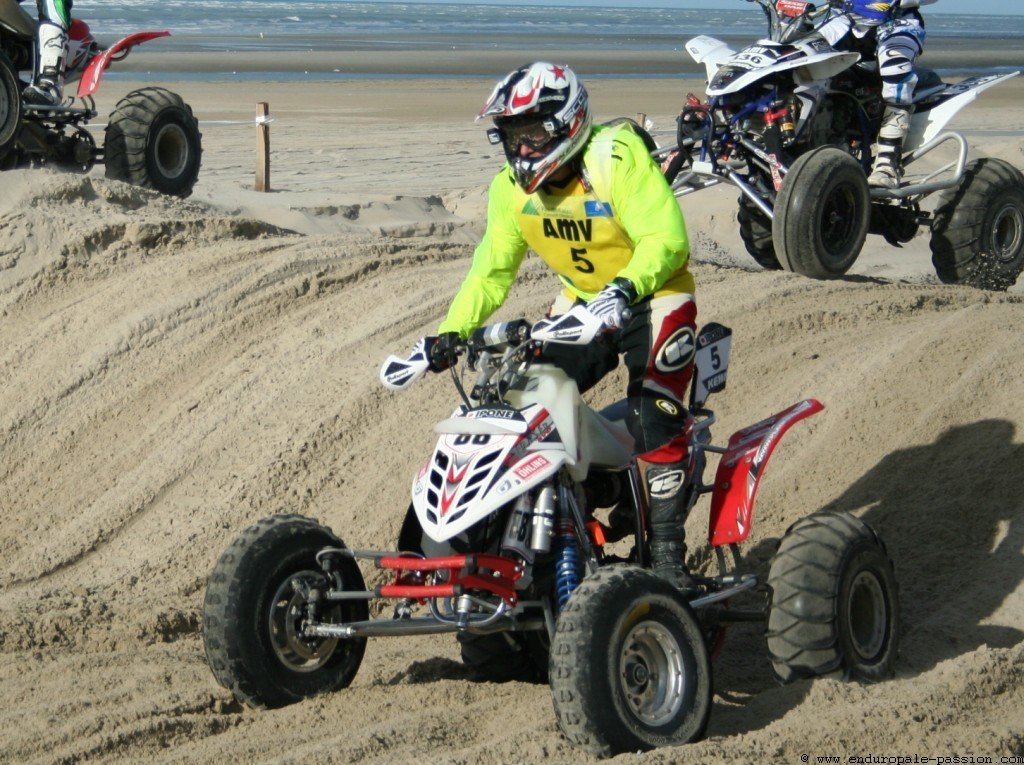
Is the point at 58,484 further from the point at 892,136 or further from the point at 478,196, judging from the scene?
the point at 478,196

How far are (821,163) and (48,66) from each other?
664 centimetres

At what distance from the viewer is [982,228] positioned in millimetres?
10742

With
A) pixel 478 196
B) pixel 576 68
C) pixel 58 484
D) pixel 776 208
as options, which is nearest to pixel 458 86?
pixel 576 68

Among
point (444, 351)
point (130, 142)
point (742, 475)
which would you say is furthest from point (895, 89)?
point (444, 351)

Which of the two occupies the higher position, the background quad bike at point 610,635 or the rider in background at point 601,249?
the rider in background at point 601,249

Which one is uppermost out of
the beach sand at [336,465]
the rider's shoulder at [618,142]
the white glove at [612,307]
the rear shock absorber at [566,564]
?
the rider's shoulder at [618,142]

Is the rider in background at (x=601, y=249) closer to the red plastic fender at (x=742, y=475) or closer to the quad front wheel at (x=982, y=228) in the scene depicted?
the red plastic fender at (x=742, y=475)

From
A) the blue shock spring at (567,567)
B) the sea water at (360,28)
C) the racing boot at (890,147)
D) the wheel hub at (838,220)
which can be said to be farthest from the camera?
the sea water at (360,28)

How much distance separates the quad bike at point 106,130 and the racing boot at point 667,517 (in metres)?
8.23

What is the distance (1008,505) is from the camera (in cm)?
646

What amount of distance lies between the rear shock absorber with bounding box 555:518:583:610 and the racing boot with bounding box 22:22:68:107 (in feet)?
28.9

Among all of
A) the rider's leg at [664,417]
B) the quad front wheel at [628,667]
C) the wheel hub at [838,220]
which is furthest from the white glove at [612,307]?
the wheel hub at [838,220]

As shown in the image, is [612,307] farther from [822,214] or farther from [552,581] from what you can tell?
[822,214]

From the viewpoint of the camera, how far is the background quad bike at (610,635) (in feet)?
13.5
